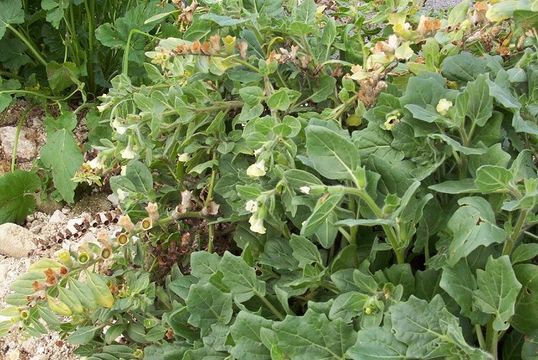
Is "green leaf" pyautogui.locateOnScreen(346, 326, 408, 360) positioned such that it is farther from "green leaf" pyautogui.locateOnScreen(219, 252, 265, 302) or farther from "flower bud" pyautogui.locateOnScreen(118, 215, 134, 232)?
"flower bud" pyautogui.locateOnScreen(118, 215, 134, 232)

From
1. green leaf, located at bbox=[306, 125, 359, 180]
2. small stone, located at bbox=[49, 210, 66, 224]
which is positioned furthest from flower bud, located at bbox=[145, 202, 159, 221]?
small stone, located at bbox=[49, 210, 66, 224]

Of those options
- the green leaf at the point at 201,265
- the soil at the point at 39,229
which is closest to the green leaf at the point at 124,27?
the soil at the point at 39,229

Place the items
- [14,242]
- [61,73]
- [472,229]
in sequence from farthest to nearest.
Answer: [61,73]
[14,242]
[472,229]

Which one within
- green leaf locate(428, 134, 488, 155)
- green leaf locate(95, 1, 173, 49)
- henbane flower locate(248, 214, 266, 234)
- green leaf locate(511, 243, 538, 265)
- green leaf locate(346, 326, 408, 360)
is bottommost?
green leaf locate(95, 1, 173, 49)

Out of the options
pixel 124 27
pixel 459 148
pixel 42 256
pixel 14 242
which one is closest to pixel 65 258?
pixel 459 148

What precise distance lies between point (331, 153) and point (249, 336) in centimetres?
27

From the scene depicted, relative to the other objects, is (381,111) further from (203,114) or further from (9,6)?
(9,6)

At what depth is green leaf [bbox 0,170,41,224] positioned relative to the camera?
2.55 meters

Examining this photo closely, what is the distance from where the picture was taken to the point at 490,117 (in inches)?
41.1

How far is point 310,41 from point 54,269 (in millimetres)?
621

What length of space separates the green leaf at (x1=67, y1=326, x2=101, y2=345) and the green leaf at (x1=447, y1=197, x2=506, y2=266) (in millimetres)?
670

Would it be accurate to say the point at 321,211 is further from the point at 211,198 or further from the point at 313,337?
the point at 211,198

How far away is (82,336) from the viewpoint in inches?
51.0

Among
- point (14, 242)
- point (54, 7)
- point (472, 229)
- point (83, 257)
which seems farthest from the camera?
point (54, 7)
